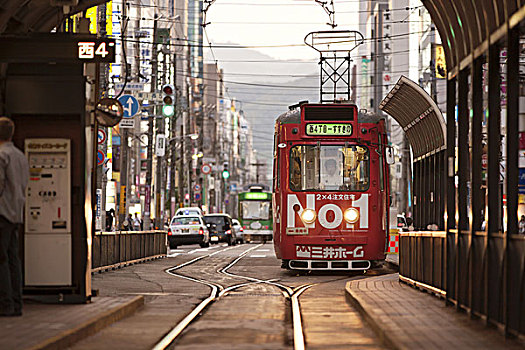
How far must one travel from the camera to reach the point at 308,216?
980 inches

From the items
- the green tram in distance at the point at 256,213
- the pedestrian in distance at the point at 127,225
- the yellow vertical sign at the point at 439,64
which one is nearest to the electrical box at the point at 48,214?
the pedestrian in distance at the point at 127,225

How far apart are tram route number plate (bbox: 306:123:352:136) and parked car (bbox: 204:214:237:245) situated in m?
36.6

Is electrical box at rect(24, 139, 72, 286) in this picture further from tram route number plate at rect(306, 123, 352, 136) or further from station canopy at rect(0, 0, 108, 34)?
tram route number plate at rect(306, 123, 352, 136)

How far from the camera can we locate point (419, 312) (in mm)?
13781

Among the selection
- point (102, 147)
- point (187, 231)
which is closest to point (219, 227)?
point (187, 231)

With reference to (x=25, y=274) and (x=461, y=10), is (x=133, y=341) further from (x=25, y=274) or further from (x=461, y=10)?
(x=461, y=10)

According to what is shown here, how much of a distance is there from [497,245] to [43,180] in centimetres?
570

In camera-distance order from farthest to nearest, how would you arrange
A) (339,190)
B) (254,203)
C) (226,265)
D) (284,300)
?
(254,203) → (226,265) → (339,190) → (284,300)

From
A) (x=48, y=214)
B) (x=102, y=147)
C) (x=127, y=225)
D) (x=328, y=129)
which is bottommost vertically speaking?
(x=127, y=225)

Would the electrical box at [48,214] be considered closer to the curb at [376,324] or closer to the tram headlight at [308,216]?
the curb at [376,324]

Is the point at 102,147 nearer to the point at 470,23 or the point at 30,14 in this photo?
the point at 30,14

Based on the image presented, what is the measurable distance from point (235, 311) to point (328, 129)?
388 inches

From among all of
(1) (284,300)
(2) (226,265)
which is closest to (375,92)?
(2) (226,265)

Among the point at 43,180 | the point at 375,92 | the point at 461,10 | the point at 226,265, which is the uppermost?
the point at 375,92
